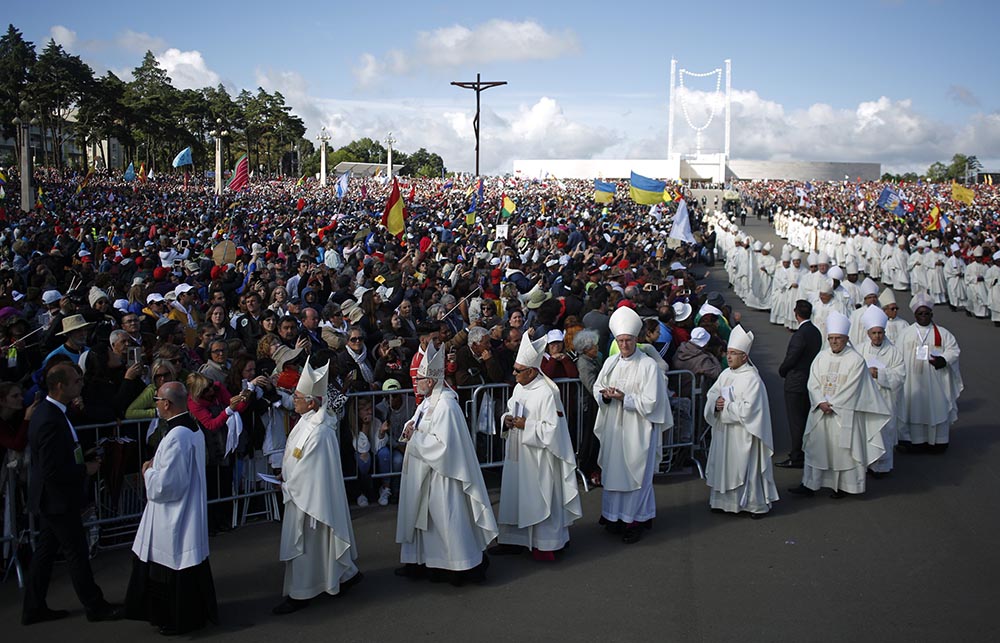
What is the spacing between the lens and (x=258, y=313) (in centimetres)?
1015

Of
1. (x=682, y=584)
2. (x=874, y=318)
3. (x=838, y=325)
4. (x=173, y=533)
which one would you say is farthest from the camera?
(x=874, y=318)

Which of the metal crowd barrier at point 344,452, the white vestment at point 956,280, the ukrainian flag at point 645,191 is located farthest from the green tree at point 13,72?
the metal crowd barrier at point 344,452

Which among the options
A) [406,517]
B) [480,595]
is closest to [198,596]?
[406,517]

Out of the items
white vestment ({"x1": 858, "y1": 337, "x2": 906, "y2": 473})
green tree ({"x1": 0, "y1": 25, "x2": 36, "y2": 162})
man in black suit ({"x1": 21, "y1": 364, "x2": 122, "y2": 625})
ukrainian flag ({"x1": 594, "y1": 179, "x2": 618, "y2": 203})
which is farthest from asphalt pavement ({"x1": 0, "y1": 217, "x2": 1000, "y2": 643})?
green tree ({"x1": 0, "y1": 25, "x2": 36, "y2": 162})

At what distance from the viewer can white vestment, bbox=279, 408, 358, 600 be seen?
549 cm

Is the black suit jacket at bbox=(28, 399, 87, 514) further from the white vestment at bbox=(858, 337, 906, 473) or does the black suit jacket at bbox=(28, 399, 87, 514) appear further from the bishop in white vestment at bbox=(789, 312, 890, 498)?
the white vestment at bbox=(858, 337, 906, 473)

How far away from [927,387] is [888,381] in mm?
972

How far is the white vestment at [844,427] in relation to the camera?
8000mm

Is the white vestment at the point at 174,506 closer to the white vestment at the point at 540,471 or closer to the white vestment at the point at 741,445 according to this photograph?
the white vestment at the point at 540,471

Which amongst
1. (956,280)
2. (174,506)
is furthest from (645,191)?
(174,506)

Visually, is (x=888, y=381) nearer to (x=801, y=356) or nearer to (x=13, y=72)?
(x=801, y=356)

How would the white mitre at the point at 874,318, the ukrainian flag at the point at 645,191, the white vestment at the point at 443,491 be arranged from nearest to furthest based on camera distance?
the white vestment at the point at 443,491 → the white mitre at the point at 874,318 → the ukrainian flag at the point at 645,191

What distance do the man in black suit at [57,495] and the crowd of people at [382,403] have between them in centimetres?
1

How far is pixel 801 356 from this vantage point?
8789 mm
